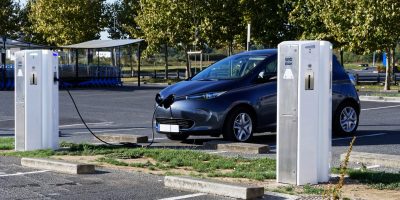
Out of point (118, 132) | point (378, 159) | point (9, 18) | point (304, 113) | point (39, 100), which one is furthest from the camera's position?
point (9, 18)

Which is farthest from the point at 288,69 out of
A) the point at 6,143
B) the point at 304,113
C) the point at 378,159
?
the point at 6,143

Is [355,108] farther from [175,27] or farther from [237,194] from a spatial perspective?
[175,27]

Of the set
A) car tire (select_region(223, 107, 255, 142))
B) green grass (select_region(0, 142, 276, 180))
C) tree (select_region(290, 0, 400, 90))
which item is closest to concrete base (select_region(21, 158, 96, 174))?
green grass (select_region(0, 142, 276, 180))

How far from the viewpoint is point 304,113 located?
27.1 feet

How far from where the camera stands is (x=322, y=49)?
8.37 m

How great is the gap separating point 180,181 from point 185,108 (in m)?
4.60

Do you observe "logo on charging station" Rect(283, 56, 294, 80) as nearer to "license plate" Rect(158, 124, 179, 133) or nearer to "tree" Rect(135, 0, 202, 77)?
"license plate" Rect(158, 124, 179, 133)

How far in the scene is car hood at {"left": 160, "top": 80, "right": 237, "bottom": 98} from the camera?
41.9ft

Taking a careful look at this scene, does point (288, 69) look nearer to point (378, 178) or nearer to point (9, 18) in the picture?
point (378, 178)

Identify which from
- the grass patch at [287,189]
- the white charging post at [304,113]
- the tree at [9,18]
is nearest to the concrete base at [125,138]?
the white charging post at [304,113]

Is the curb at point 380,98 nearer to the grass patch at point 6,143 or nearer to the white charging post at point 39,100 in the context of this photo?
the grass patch at point 6,143

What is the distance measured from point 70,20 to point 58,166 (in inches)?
1851

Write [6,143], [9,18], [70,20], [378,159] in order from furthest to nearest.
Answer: [9,18] → [70,20] → [6,143] → [378,159]

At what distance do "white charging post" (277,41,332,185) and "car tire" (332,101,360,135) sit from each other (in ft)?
19.3
